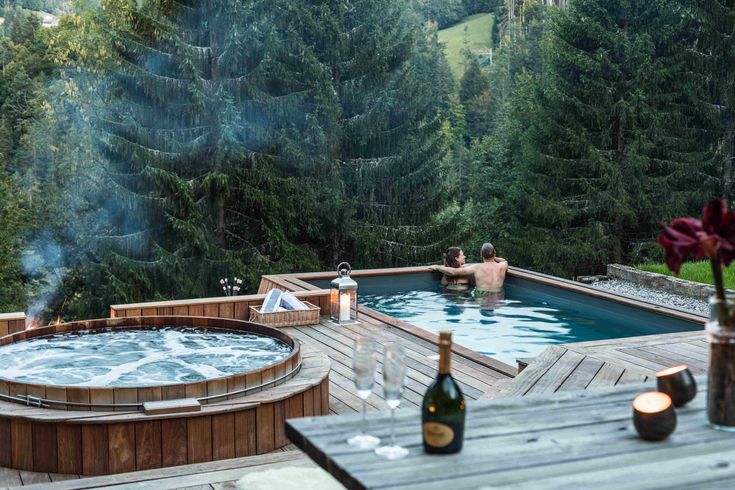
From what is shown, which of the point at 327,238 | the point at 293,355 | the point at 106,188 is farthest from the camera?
the point at 327,238

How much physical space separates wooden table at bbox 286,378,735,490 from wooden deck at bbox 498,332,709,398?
188cm

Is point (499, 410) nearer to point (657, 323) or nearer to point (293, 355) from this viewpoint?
point (293, 355)

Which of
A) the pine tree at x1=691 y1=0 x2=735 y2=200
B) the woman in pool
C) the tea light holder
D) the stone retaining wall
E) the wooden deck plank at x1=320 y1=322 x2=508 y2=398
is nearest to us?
the tea light holder

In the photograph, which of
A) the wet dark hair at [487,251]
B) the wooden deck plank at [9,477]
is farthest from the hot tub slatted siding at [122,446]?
the wet dark hair at [487,251]

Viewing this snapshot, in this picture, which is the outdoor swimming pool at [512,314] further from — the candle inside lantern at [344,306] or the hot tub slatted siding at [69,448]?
the hot tub slatted siding at [69,448]

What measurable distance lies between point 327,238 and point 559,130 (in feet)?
17.4

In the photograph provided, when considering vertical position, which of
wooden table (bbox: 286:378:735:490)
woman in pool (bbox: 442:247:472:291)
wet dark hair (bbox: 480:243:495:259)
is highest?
wooden table (bbox: 286:378:735:490)

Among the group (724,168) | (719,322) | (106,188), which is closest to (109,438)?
(719,322)

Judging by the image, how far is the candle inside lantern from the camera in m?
6.93

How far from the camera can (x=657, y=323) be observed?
7102 mm

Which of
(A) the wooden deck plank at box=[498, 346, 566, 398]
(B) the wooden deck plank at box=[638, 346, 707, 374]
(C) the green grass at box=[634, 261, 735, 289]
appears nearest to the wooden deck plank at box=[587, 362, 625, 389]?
(A) the wooden deck plank at box=[498, 346, 566, 398]

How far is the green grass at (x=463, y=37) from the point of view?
4941 centimetres

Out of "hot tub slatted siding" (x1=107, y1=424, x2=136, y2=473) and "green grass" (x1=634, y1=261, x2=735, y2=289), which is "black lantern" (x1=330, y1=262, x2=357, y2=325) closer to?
"hot tub slatted siding" (x1=107, y1=424, x2=136, y2=473)

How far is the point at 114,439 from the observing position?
3.91 metres
